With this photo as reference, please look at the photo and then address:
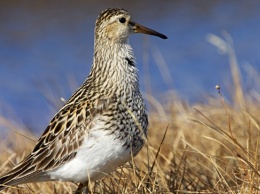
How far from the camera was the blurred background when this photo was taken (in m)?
13.6

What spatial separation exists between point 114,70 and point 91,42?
32.4 ft

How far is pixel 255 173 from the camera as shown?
5469 millimetres

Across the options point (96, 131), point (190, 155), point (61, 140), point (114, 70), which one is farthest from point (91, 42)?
point (96, 131)

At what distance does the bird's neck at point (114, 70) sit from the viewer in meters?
6.03

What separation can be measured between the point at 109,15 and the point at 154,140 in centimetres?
202

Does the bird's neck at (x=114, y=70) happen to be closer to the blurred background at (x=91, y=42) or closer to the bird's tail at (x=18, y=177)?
the bird's tail at (x=18, y=177)

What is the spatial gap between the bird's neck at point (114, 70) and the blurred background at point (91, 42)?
19.3 ft

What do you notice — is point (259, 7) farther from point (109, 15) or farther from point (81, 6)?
point (109, 15)

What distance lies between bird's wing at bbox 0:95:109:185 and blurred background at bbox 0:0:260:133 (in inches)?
245

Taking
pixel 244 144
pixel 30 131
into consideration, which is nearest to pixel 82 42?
pixel 30 131

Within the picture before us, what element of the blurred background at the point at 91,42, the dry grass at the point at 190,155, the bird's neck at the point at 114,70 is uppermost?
the blurred background at the point at 91,42

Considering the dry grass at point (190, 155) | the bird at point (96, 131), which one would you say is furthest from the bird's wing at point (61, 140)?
the dry grass at point (190, 155)

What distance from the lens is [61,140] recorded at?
5.96 metres

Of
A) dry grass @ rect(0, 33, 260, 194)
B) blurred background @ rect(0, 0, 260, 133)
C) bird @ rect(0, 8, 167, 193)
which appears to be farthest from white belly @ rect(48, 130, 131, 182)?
blurred background @ rect(0, 0, 260, 133)
